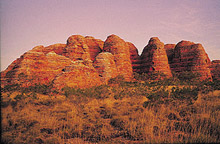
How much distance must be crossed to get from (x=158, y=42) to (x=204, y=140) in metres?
32.6

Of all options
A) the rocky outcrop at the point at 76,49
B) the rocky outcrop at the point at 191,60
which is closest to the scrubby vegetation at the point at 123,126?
the rocky outcrop at the point at 76,49

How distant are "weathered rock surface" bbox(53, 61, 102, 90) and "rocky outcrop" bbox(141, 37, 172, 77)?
19.5m

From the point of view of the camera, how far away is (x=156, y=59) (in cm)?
3094

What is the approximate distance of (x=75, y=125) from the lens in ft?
17.3

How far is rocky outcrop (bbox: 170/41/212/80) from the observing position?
2995 cm

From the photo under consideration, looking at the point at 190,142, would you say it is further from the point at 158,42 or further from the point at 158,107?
the point at 158,42

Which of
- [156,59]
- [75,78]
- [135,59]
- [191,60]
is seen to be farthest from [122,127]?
[135,59]

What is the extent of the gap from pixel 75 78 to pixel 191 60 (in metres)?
31.9

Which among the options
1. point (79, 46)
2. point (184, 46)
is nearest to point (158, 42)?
point (184, 46)

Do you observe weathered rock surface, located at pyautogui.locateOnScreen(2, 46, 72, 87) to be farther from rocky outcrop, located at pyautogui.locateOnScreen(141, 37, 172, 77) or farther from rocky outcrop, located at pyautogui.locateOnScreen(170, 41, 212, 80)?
rocky outcrop, located at pyautogui.locateOnScreen(170, 41, 212, 80)

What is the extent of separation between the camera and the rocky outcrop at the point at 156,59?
30219 millimetres

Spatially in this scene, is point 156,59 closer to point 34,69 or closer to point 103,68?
point 103,68

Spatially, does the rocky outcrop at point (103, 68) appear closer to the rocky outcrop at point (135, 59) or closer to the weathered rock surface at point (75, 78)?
the weathered rock surface at point (75, 78)

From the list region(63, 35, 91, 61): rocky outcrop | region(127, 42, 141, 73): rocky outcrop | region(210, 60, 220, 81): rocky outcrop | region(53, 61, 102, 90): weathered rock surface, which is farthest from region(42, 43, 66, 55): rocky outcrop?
region(210, 60, 220, 81): rocky outcrop
